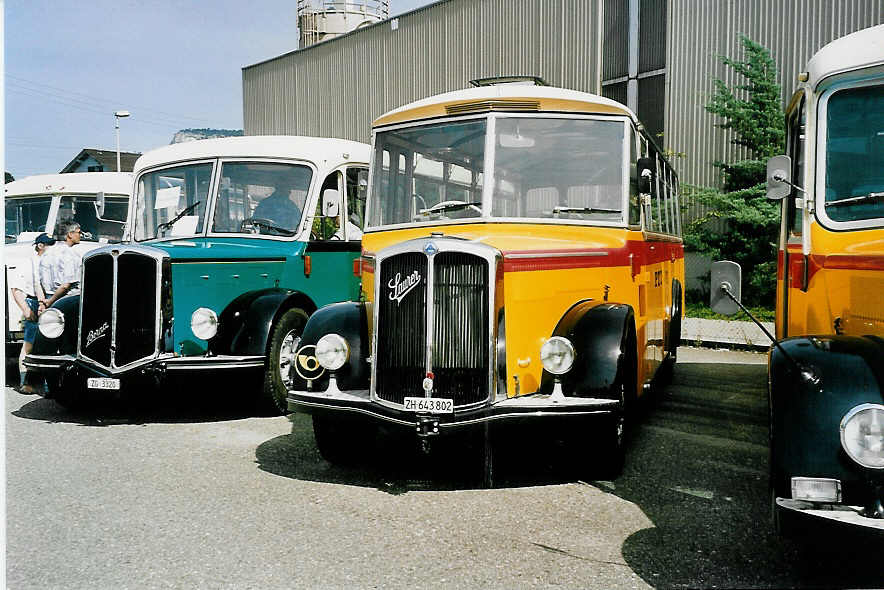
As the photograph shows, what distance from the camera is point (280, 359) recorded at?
7.67 metres

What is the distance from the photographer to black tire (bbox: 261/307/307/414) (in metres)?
7.50

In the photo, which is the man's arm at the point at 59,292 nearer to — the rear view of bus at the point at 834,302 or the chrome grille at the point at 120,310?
the chrome grille at the point at 120,310

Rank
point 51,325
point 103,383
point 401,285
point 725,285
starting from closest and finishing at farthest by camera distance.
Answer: point 725,285 → point 401,285 → point 103,383 → point 51,325

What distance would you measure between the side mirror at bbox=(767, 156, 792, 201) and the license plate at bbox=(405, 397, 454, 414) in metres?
2.28

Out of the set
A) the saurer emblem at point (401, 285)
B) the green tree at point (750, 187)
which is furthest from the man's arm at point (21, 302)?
the green tree at point (750, 187)

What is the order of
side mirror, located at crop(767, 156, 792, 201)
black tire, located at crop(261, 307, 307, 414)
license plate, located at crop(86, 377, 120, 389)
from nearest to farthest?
side mirror, located at crop(767, 156, 792, 201) < license plate, located at crop(86, 377, 120, 389) < black tire, located at crop(261, 307, 307, 414)

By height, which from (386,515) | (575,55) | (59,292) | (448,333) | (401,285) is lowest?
(386,515)

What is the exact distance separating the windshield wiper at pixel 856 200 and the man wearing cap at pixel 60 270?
756 cm

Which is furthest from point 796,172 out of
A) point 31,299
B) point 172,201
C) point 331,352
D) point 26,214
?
point 26,214

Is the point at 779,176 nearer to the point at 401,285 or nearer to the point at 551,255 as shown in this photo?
the point at 551,255

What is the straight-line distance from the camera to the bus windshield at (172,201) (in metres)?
8.38

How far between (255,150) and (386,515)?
491cm

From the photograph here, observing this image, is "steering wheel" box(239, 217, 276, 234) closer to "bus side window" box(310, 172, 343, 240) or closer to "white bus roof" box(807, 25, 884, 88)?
"bus side window" box(310, 172, 343, 240)

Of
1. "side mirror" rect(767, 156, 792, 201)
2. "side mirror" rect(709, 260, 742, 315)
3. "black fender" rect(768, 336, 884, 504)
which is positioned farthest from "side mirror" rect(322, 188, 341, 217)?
"black fender" rect(768, 336, 884, 504)
